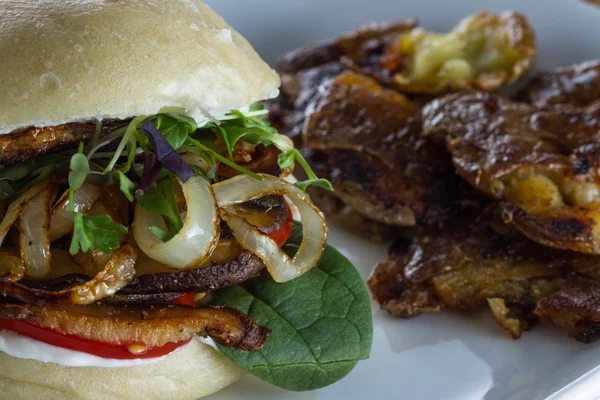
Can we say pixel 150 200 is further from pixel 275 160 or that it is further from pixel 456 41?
pixel 456 41

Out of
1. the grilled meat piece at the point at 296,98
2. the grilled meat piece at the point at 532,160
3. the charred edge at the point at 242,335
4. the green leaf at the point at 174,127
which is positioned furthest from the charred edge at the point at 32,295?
the grilled meat piece at the point at 296,98

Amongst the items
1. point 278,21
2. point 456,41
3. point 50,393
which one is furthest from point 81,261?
point 278,21

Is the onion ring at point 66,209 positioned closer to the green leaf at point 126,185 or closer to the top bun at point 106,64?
the green leaf at point 126,185

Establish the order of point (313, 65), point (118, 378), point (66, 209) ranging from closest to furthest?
point (66, 209) < point (118, 378) < point (313, 65)

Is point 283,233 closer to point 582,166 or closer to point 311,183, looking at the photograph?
point 311,183

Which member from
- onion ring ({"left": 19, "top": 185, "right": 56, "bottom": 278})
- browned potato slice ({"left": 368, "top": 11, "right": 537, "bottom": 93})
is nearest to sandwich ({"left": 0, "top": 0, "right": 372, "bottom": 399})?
onion ring ({"left": 19, "top": 185, "right": 56, "bottom": 278})

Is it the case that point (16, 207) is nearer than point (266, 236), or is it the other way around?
point (16, 207)

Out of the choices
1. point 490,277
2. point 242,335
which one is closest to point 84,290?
point 242,335
